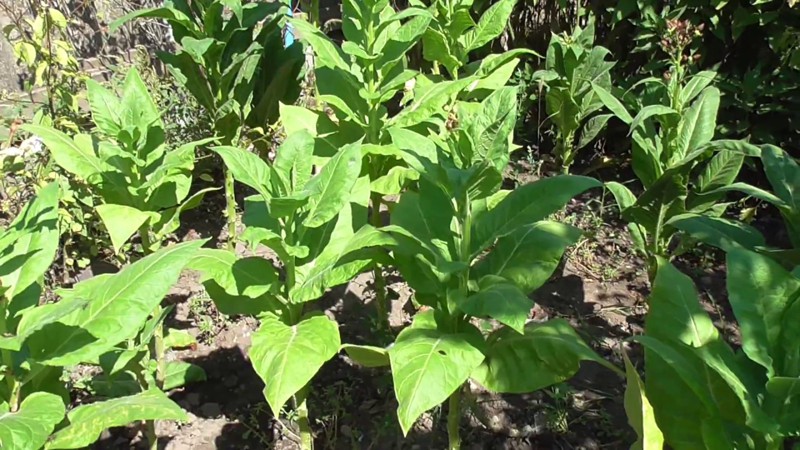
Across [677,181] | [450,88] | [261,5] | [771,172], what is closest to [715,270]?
[677,181]

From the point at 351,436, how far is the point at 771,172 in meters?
2.02

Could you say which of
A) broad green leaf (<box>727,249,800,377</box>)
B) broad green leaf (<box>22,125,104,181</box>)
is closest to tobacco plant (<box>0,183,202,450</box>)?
broad green leaf (<box>22,125,104,181</box>)

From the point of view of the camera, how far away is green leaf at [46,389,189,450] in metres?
2.05

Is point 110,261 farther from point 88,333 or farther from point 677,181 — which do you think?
point 677,181

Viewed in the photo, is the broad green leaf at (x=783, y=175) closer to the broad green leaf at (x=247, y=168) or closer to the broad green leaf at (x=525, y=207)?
the broad green leaf at (x=525, y=207)

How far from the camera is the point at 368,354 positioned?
8.41 ft

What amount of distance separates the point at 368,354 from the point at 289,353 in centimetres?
36

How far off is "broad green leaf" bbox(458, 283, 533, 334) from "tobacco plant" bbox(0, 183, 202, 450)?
900mm

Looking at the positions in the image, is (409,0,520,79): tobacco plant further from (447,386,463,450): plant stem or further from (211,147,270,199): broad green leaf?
(447,386,463,450): plant stem

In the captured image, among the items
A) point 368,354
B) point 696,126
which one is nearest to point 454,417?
point 368,354

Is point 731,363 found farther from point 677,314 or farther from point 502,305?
point 502,305

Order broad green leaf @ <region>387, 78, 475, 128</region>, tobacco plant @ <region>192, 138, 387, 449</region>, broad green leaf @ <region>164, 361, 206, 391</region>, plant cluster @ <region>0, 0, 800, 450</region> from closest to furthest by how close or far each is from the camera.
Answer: plant cluster @ <region>0, 0, 800, 450</region> < tobacco plant @ <region>192, 138, 387, 449</region> < broad green leaf @ <region>387, 78, 475, 128</region> < broad green leaf @ <region>164, 361, 206, 391</region>

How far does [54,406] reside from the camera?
2.03 meters

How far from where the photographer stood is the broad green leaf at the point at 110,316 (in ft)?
6.91
